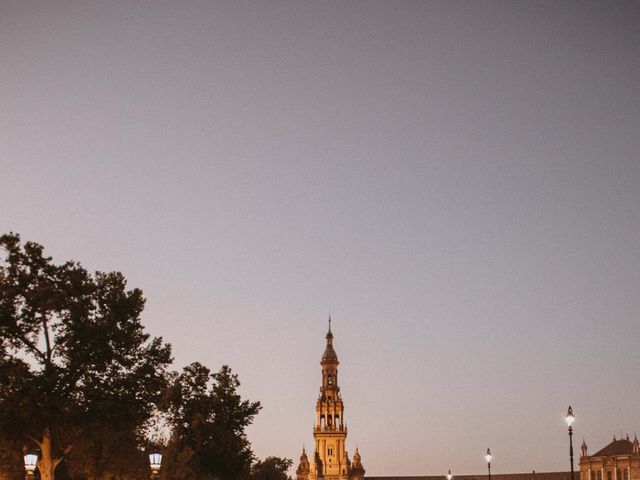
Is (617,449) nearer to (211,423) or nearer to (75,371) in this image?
(211,423)

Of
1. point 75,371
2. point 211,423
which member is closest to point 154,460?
point 75,371

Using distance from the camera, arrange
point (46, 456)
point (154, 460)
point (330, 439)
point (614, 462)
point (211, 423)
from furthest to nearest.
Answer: point (330, 439) < point (614, 462) < point (211, 423) < point (46, 456) < point (154, 460)

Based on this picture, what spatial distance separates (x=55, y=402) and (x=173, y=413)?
22949mm

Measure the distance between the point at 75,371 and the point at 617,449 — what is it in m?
131

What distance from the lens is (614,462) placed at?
503ft

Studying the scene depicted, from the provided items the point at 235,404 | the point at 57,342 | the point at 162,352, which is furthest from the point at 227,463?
the point at 57,342

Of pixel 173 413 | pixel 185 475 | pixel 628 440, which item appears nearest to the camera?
pixel 185 475

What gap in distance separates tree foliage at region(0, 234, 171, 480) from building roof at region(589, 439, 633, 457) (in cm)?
12456

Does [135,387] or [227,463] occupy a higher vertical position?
[135,387]

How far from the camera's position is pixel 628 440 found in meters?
156

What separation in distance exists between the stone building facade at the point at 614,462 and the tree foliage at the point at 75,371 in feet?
403

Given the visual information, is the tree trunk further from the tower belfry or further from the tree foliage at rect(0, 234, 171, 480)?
the tower belfry

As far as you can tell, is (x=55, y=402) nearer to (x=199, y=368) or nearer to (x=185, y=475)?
(x=185, y=475)

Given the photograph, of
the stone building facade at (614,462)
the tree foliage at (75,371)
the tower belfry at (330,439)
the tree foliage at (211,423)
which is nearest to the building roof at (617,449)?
the stone building facade at (614,462)
